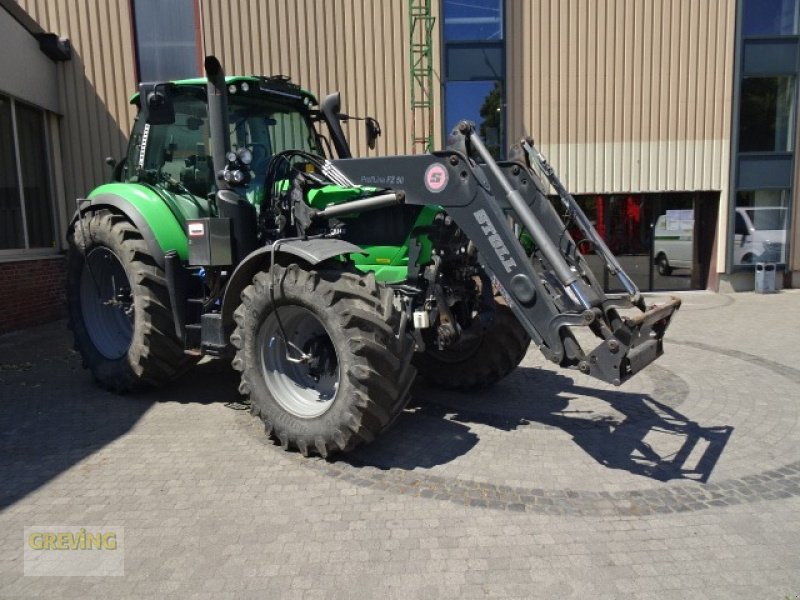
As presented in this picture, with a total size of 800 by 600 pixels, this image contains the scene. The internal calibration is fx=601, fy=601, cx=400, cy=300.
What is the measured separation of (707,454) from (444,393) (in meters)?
2.39

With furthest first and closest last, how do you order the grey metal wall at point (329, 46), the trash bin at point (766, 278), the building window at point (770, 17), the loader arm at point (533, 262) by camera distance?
the trash bin at point (766, 278) < the building window at point (770, 17) < the grey metal wall at point (329, 46) < the loader arm at point (533, 262)

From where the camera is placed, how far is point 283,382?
15.5 feet

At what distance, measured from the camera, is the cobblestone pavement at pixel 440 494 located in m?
3.00

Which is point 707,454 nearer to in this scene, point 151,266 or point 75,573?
point 75,573

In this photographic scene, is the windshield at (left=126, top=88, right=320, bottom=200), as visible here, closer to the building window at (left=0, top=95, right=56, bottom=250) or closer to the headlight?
the headlight

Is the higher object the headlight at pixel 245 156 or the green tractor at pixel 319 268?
the headlight at pixel 245 156

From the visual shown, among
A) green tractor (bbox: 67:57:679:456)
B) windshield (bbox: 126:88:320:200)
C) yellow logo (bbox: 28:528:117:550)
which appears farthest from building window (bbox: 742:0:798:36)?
yellow logo (bbox: 28:528:117:550)

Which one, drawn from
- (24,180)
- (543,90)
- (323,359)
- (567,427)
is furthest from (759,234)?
(24,180)

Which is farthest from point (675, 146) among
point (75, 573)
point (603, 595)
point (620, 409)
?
point (75, 573)

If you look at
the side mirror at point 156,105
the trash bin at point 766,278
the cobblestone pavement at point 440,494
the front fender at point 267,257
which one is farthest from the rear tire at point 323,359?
the trash bin at point 766,278

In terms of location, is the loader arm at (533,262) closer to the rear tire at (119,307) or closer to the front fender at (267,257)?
the front fender at (267,257)

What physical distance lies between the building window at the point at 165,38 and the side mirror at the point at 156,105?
722cm

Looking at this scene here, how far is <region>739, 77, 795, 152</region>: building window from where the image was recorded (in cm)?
1286

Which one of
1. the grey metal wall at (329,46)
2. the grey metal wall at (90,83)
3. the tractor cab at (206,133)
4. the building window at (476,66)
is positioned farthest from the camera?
the building window at (476,66)
